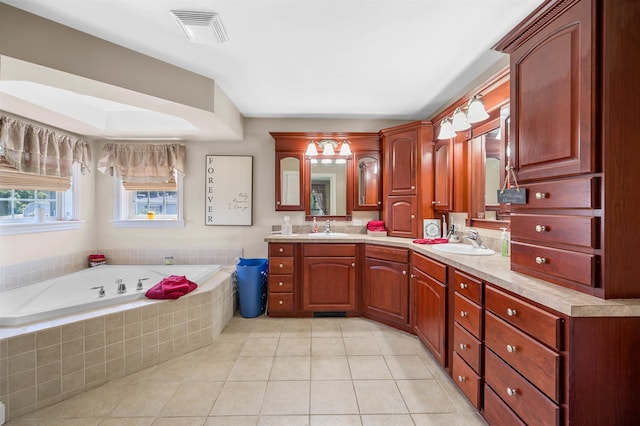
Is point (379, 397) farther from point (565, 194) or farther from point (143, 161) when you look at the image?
point (143, 161)

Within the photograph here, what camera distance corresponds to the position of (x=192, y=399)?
1730mm

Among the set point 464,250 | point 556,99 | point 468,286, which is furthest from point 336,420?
point 556,99

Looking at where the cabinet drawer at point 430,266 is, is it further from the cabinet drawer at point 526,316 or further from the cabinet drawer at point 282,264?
the cabinet drawer at point 282,264

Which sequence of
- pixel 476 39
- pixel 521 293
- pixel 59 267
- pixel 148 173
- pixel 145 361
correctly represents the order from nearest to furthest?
pixel 521 293 < pixel 476 39 < pixel 145 361 < pixel 59 267 < pixel 148 173

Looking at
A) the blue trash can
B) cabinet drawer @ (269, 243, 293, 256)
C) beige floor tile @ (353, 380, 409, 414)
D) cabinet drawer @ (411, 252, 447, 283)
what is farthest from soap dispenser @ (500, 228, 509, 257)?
the blue trash can

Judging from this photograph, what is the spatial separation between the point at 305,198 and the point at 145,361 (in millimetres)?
2204

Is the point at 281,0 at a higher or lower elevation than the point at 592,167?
higher

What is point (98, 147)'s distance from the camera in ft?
11.0

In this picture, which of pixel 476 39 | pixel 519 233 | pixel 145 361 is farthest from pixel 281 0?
pixel 145 361

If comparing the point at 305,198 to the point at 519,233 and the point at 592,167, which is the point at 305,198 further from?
the point at 592,167

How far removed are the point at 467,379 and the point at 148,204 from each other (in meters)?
3.84

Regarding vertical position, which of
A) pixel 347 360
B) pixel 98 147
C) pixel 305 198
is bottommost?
pixel 347 360

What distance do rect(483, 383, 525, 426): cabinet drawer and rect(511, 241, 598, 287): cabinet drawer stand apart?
672mm

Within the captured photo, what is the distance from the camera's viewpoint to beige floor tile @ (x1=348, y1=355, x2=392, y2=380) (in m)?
1.95
